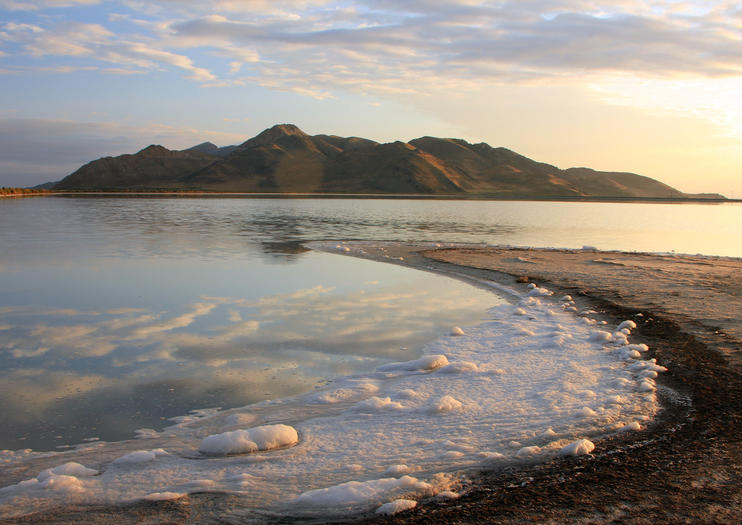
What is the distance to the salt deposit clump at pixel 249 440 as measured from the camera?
539 cm

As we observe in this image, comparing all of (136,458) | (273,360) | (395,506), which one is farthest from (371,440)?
(273,360)

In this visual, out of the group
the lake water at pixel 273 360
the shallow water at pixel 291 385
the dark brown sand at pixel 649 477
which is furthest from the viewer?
the lake water at pixel 273 360

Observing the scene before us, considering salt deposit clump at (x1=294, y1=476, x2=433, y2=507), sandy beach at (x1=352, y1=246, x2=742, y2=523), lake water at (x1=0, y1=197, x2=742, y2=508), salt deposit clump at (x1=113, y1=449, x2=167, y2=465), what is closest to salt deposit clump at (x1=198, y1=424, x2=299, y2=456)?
lake water at (x1=0, y1=197, x2=742, y2=508)

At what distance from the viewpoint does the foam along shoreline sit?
4.57 meters

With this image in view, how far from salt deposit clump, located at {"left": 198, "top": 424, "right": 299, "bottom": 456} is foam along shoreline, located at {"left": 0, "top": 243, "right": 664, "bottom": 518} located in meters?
0.01

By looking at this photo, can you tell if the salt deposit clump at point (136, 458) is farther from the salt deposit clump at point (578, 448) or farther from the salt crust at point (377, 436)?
the salt deposit clump at point (578, 448)

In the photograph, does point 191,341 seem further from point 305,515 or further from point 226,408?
point 305,515

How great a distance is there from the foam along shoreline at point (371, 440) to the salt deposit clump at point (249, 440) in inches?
0.4

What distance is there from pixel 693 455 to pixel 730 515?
3.39ft

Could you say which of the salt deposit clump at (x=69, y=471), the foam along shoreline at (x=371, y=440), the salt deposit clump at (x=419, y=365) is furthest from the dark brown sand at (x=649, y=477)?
the salt deposit clump at (x=419, y=365)

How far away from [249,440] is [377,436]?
127cm

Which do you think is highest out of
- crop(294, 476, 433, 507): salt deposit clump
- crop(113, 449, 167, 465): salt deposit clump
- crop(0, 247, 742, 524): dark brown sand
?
crop(0, 247, 742, 524): dark brown sand

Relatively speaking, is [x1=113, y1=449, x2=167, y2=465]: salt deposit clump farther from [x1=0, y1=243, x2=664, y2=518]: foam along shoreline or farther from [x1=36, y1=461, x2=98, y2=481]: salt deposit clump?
[x1=36, y1=461, x2=98, y2=481]: salt deposit clump

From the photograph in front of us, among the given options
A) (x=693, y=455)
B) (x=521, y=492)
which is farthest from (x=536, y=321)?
(x=521, y=492)
